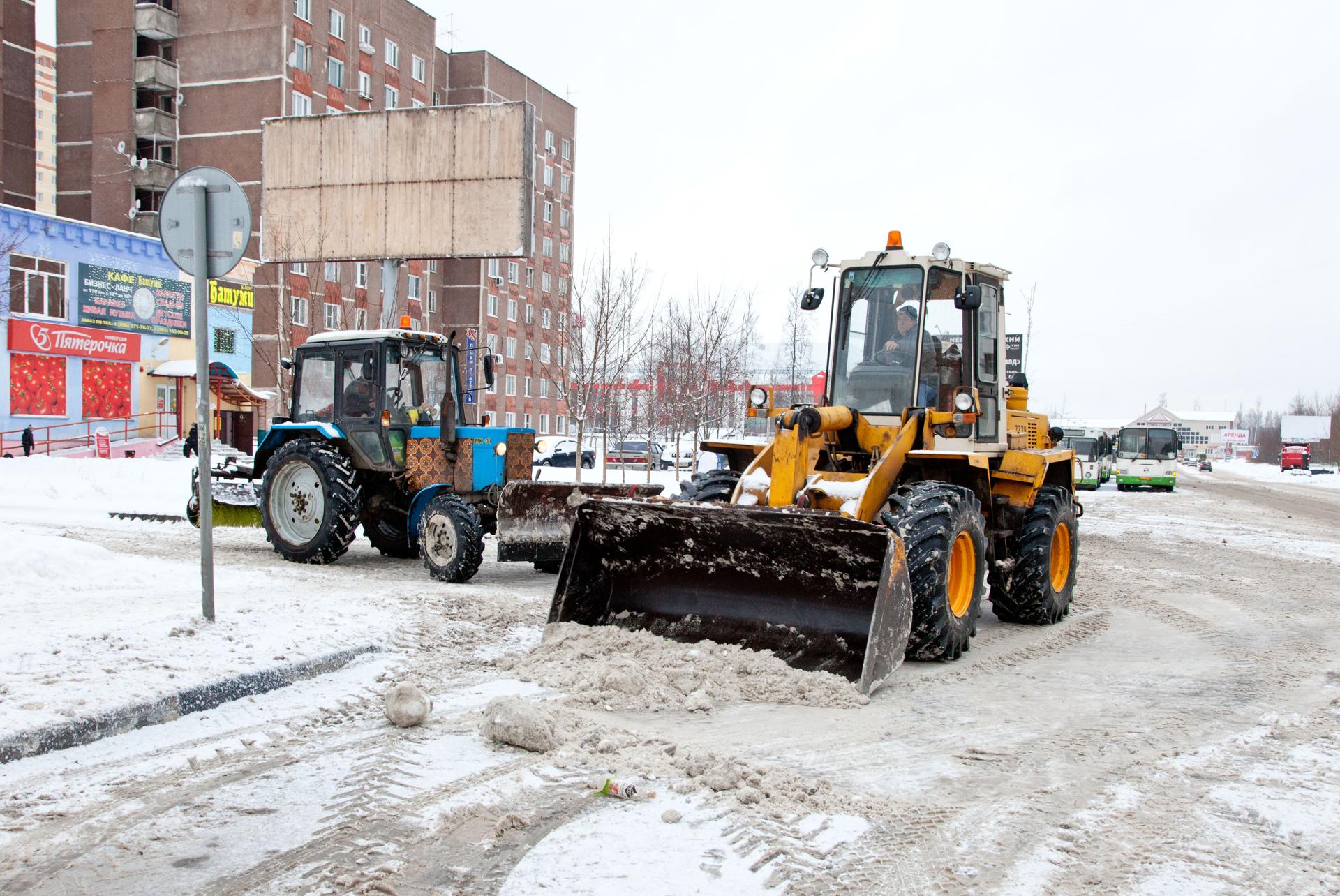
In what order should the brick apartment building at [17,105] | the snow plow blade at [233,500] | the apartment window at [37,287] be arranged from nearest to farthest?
the snow plow blade at [233,500]
the apartment window at [37,287]
the brick apartment building at [17,105]

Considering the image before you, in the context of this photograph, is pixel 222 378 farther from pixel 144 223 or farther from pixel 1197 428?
pixel 1197 428

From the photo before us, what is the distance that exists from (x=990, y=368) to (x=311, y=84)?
4695cm

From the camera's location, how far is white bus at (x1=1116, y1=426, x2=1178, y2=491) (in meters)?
40.4

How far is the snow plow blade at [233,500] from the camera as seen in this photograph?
12734mm

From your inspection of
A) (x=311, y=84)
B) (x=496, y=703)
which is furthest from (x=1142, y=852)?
(x=311, y=84)

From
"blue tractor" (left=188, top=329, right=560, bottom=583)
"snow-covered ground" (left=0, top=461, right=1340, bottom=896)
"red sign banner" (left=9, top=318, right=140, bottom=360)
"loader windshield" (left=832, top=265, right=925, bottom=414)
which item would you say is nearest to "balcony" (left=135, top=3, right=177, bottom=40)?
"red sign banner" (left=9, top=318, right=140, bottom=360)

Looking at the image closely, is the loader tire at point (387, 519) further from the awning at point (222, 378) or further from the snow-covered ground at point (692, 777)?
the awning at point (222, 378)

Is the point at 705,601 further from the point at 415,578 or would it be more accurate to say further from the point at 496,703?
the point at 415,578

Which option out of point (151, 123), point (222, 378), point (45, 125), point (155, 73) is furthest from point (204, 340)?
point (45, 125)

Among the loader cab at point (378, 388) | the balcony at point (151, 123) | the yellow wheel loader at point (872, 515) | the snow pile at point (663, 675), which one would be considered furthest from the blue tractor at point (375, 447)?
the balcony at point (151, 123)

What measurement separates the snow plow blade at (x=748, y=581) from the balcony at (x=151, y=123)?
159 feet

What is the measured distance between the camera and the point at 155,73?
4691 cm

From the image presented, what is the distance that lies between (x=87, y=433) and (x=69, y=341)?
2.81 m

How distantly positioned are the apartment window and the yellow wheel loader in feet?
89.9
